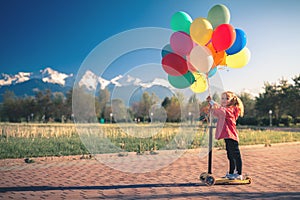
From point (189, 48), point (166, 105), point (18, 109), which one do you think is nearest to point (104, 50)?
point (189, 48)

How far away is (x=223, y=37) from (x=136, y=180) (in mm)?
2726

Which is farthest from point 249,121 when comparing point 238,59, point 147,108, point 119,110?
point 238,59

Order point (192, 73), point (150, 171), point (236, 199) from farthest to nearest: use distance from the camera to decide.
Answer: point (150, 171) < point (192, 73) < point (236, 199)

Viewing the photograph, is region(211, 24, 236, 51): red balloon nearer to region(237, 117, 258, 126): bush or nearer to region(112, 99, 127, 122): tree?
region(112, 99, 127, 122): tree

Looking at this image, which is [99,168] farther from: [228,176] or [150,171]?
[228,176]

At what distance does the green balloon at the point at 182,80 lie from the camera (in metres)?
5.93

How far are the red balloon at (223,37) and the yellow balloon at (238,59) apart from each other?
55 cm

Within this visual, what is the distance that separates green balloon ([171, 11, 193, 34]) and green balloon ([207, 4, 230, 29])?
40cm

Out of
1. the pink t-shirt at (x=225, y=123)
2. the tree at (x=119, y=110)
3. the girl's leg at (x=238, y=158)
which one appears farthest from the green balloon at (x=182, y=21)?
the girl's leg at (x=238, y=158)

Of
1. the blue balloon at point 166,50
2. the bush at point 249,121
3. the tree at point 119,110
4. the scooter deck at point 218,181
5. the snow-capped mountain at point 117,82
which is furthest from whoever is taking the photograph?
the bush at point 249,121

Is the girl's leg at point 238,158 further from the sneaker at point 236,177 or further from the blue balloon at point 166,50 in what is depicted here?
the blue balloon at point 166,50

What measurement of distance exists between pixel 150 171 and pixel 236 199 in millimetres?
2371

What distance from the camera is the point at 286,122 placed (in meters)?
32.2

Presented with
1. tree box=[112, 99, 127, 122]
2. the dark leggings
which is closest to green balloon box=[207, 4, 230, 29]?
the dark leggings
